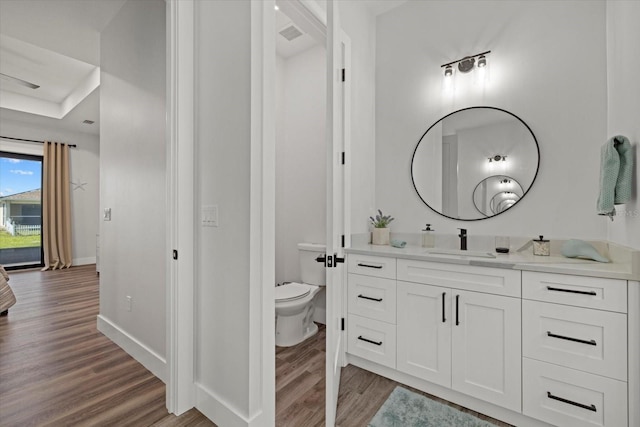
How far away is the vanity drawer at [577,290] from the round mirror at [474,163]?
2.40ft

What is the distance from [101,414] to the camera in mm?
1507

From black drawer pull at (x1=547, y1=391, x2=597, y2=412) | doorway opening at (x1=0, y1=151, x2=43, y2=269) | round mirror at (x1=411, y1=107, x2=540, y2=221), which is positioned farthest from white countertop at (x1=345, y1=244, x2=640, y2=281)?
doorway opening at (x1=0, y1=151, x2=43, y2=269)

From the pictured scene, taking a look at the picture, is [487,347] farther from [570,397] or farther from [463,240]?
[463,240]

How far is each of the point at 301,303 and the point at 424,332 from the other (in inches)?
36.4

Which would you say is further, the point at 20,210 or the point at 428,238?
the point at 20,210

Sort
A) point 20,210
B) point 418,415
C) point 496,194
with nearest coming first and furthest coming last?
point 418,415, point 496,194, point 20,210

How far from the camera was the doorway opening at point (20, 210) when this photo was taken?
5.12 meters

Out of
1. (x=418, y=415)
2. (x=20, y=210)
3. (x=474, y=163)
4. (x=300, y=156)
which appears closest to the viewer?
(x=418, y=415)

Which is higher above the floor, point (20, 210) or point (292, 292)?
point (20, 210)

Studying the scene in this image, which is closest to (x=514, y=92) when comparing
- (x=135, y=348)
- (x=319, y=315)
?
(x=319, y=315)

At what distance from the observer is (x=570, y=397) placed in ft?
4.34

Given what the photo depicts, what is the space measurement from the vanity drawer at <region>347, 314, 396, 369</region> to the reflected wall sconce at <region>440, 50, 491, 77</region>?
6.26 feet

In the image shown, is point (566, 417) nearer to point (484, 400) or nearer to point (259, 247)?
point (484, 400)

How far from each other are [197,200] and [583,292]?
192cm
